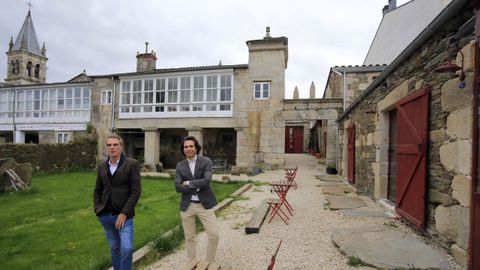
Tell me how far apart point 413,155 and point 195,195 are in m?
3.54

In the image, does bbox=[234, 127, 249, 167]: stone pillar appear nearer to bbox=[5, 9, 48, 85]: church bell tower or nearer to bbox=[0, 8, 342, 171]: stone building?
bbox=[0, 8, 342, 171]: stone building

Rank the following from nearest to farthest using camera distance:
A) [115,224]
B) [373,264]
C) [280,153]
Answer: [115,224]
[373,264]
[280,153]

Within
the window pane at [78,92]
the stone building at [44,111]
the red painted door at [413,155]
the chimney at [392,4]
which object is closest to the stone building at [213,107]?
the window pane at [78,92]

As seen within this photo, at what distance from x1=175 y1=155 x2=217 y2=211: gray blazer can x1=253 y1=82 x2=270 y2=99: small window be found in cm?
1322

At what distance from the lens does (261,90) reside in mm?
16609

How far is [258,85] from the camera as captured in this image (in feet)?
54.7

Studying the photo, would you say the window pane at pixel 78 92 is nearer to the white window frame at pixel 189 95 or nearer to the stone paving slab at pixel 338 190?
the white window frame at pixel 189 95

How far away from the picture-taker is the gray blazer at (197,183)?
349 centimetres

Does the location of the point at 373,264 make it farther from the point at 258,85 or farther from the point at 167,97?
the point at 167,97

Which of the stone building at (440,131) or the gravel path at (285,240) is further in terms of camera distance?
the gravel path at (285,240)

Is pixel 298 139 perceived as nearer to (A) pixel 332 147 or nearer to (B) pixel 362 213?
(A) pixel 332 147

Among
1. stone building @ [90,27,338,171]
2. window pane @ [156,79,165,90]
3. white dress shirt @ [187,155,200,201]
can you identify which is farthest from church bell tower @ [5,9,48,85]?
white dress shirt @ [187,155,200,201]

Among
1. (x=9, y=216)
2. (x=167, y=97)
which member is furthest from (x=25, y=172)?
(x=167, y=97)

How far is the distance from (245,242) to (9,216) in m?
5.73
